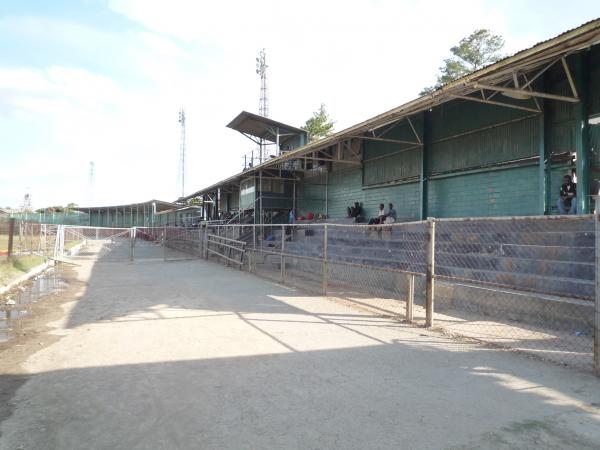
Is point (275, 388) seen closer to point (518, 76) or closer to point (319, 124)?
point (518, 76)

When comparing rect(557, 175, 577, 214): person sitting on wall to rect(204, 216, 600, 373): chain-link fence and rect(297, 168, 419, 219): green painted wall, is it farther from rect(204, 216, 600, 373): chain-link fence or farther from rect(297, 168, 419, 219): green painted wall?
rect(297, 168, 419, 219): green painted wall

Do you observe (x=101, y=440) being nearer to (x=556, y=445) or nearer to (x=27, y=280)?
(x=556, y=445)

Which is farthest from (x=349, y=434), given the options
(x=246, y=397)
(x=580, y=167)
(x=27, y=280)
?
(x=27, y=280)

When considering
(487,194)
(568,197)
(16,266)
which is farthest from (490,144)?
(16,266)

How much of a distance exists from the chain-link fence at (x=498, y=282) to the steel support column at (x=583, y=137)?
4.72 feet

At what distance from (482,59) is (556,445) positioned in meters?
41.3

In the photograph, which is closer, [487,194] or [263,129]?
[487,194]

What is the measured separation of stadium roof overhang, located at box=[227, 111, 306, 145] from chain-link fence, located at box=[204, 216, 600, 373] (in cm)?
1714

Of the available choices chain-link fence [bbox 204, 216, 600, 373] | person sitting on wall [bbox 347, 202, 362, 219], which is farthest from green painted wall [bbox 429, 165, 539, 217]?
person sitting on wall [bbox 347, 202, 362, 219]

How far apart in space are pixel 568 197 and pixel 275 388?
28.6 feet

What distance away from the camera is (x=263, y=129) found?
27.3 m

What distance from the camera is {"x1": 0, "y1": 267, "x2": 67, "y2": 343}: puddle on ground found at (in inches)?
268

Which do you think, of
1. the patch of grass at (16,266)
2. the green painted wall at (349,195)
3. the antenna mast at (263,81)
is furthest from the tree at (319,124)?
the patch of grass at (16,266)

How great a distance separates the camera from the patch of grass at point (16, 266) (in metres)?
11.1
